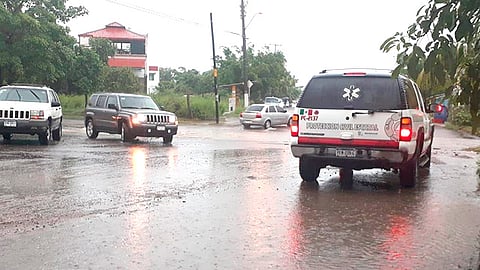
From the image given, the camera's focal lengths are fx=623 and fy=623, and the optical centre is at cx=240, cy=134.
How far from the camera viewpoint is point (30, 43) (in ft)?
101

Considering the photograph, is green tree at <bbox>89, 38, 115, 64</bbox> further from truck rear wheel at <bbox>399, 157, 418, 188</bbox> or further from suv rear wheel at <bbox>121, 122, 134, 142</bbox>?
truck rear wheel at <bbox>399, 157, 418, 188</bbox>

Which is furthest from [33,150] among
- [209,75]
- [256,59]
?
[209,75]

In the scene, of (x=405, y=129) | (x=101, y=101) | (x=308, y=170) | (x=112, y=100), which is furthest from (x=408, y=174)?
(x=101, y=101)

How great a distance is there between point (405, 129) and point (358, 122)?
0.75m

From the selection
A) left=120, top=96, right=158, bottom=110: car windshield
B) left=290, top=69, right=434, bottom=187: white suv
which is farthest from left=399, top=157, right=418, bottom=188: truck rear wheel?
left=120, top=96, right=158, bottom=110: car windshield

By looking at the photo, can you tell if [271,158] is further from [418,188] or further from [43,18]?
[43,18]

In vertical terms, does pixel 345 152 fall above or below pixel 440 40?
below

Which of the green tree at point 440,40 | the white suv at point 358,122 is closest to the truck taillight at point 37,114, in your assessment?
the white suv at point 358,122

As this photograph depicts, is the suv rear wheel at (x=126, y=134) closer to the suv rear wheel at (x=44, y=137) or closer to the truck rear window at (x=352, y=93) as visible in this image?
the suv rear wheel at (x=44, y=137)

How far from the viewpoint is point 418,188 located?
11.0 metres

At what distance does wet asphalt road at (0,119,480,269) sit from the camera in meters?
5.98

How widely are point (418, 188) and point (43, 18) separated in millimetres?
26574

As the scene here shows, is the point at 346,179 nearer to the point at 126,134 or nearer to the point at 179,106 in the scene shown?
the point at 126,134

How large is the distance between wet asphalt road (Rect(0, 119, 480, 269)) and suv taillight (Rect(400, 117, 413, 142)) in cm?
96
